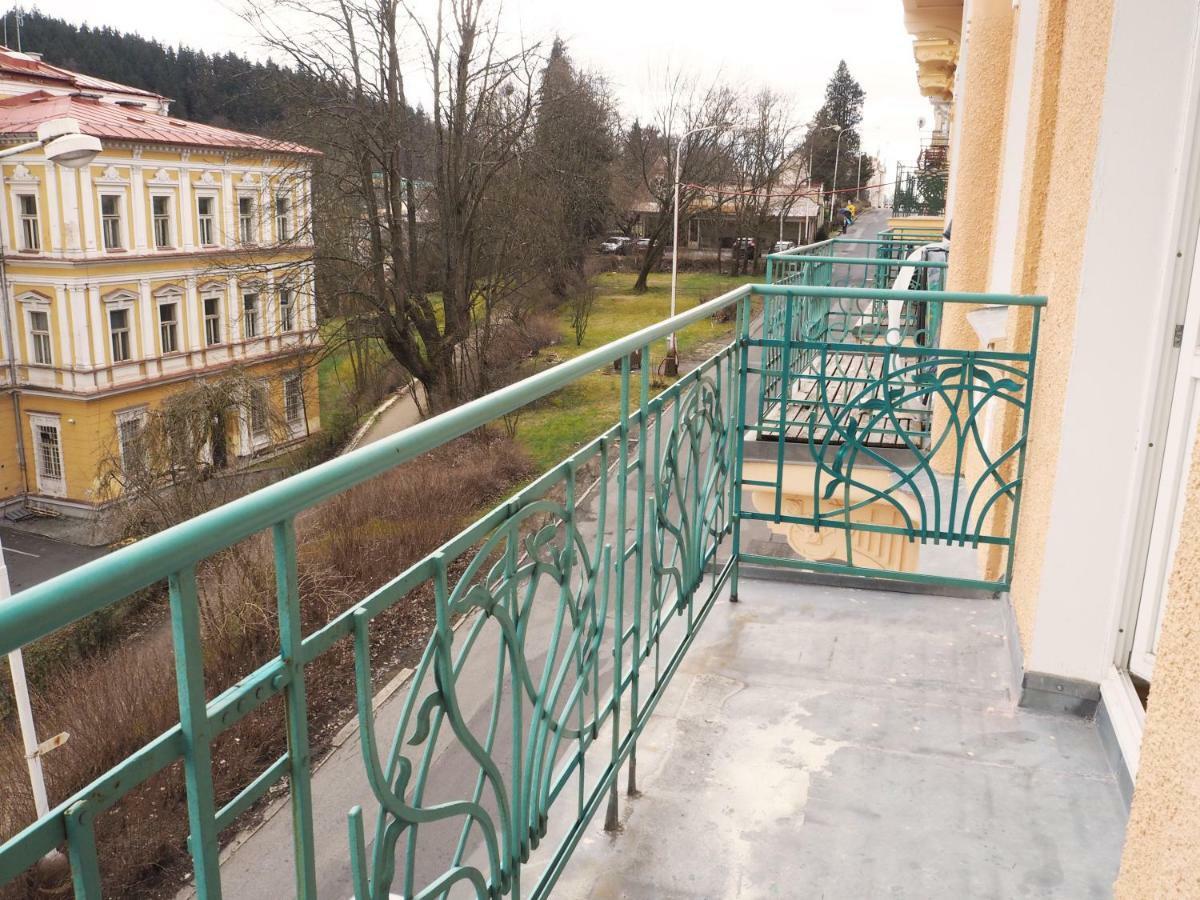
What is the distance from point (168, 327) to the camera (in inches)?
1072

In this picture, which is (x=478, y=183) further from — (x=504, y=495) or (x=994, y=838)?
(x=994, y=838)

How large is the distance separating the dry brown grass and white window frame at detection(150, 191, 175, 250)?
13.5 m

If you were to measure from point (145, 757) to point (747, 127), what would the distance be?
145 feet

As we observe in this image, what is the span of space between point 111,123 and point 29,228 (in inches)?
125

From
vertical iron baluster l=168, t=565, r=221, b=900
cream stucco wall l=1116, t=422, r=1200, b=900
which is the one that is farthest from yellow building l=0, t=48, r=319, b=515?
vertical iron baluster l=168, t=565, r=221, b=900

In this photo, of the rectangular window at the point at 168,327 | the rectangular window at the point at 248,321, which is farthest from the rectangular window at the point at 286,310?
the rectangular window at the point at 168,327

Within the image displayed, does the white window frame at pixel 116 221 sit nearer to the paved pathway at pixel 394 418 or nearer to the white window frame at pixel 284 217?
the white window frame at pixel 284 217

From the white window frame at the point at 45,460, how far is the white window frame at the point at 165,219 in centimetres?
515

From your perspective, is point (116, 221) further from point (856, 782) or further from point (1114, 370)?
point (1114, 370)

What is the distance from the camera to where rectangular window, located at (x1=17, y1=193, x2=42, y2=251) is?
24.2 meters

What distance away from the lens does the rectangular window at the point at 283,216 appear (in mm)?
19188

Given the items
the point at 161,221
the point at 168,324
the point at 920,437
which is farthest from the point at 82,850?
the point at 168,324

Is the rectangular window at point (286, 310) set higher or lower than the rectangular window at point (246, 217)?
lower

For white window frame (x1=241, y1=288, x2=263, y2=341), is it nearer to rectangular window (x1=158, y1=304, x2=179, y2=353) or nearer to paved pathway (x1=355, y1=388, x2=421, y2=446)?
rectangular window (x1=158, y1=304, x2=179, y2=353)
